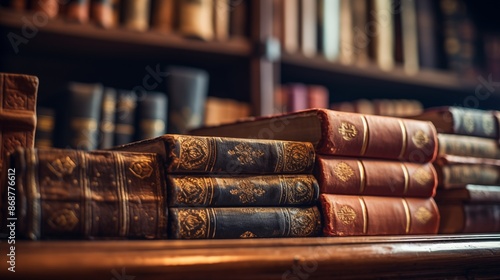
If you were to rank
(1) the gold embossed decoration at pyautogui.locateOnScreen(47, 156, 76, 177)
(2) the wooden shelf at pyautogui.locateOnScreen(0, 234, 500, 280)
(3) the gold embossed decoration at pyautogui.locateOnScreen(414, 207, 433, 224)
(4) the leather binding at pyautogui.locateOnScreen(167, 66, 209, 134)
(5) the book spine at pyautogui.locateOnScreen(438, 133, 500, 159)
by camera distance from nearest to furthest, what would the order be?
(2) the wooden shelf at pyautogui.locateOnScreen(0, 234, 500, 280) < (1) the gold embossed decoration at pyautogui.locateOnScreen(47, 156, 76, 177) < (3) the gold embossed decoration at pyautogui.locateOnScreen(414, 207, 433, 224) < (5) the book spine at pyautogui.locateOnScreen(438, 133, 500, 159) < (4) the leather binding at pyautogui.locateOnScreen(167, 66, 209, 134)

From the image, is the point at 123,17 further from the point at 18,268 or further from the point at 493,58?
the point at 493,58

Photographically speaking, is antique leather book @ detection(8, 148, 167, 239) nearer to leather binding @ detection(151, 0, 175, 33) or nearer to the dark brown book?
the dark brown book

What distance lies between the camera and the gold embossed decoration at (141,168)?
658 millimetres

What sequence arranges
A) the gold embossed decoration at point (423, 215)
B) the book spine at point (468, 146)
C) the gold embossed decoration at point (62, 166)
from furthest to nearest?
the book spine at point (468, 146) < the gold embossed decoration at point (423, 215) < the gold embossed decoration at point (62, 166)

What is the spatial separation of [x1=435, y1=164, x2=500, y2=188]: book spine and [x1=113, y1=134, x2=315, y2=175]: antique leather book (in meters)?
0.27

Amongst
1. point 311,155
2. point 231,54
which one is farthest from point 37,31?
point 311,155

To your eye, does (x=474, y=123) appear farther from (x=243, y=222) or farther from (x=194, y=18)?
(x=194, y=18)

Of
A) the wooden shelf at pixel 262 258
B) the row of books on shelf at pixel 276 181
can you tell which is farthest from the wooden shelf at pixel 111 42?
the wooden shelf at pixel 262 258

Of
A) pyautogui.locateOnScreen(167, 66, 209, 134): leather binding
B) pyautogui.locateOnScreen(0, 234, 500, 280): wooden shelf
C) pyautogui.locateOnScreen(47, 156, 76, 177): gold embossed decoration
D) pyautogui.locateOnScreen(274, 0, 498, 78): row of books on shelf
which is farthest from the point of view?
pyautogui.locateOnScreen(274, 0, 498, 78): row of books on shelf

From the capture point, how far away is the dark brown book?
37.2 inches

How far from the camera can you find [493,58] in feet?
6.82

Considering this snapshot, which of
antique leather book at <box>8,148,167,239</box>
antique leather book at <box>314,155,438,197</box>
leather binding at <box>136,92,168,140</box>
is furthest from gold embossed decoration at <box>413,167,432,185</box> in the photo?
leather binding at <box>136,92,168,140</box>

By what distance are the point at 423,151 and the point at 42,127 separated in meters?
0.83

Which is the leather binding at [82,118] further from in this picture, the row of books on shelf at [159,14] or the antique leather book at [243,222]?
the antique leather book at [243,222]
